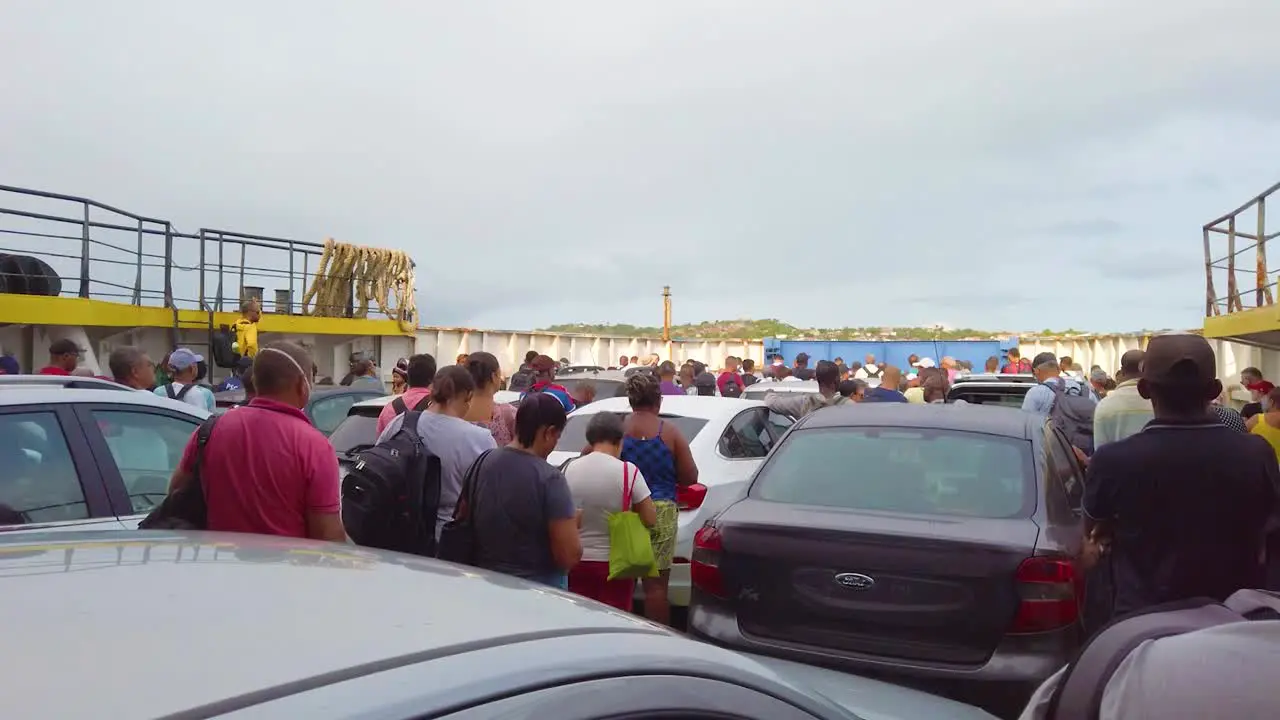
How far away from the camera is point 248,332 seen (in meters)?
11.9

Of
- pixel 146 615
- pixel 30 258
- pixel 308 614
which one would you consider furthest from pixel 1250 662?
pixel 30 258

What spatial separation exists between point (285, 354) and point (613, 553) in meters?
1.72

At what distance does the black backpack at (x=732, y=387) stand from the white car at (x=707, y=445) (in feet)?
19.0

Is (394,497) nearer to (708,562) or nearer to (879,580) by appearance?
(708,562)

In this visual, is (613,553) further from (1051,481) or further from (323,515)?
(1051,481)

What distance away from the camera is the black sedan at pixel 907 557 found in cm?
386

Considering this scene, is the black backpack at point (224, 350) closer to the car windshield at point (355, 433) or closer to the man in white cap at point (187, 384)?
the man in white cap at point (187, 384)

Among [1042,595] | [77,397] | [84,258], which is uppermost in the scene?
[84,258]

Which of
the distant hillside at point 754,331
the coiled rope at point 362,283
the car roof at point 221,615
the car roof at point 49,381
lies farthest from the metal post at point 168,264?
the distant hillside at point 754,331

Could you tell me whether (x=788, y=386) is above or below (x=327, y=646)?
above

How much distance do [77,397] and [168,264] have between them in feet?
28.6

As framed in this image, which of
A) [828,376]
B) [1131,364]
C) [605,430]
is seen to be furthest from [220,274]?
[1131,364]

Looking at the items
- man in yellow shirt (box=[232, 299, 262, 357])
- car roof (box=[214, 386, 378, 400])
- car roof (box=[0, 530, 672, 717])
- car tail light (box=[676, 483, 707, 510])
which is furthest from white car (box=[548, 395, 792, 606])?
man in yellow shirt (box=[232, 299, 262, 357])

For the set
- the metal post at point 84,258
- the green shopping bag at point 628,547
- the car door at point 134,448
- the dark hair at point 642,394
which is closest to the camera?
the car door at point 134,448
